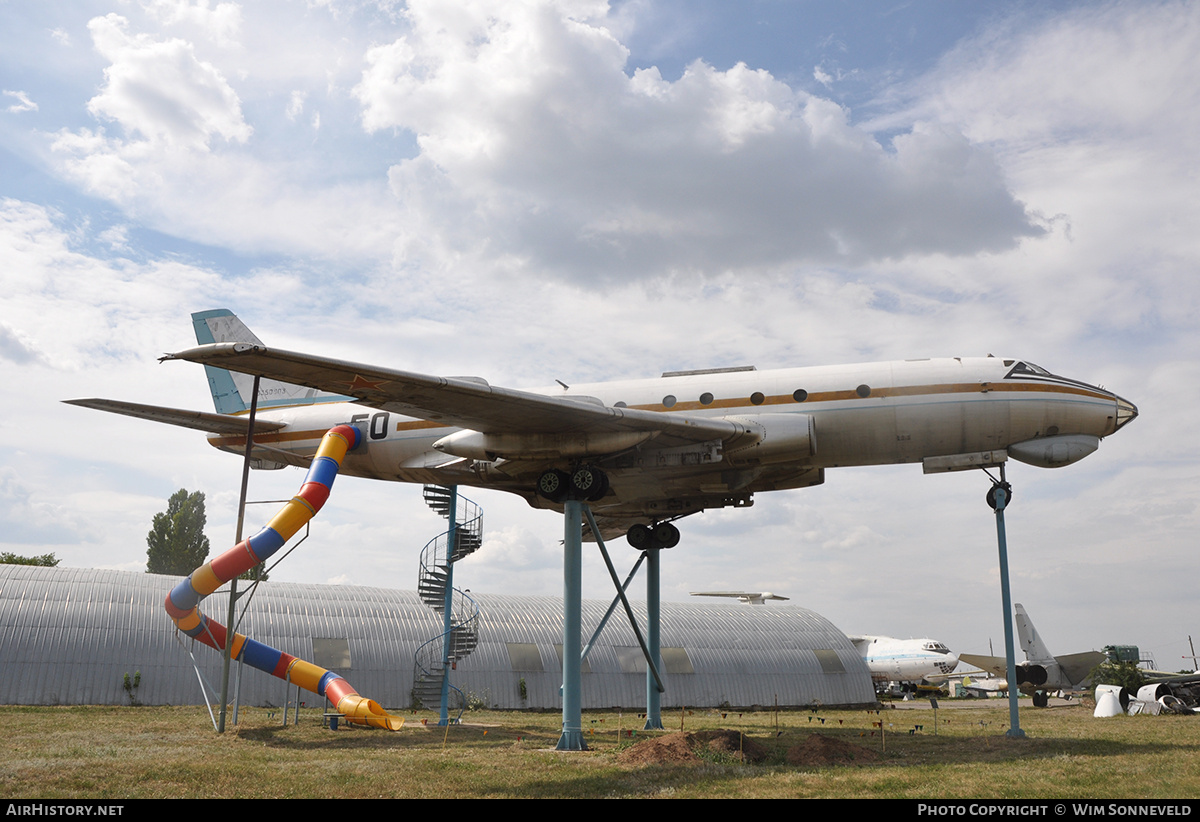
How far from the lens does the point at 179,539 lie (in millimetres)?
72938

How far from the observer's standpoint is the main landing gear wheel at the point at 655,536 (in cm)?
2519

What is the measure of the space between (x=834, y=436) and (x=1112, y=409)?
247 inches

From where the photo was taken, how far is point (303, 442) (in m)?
23.7

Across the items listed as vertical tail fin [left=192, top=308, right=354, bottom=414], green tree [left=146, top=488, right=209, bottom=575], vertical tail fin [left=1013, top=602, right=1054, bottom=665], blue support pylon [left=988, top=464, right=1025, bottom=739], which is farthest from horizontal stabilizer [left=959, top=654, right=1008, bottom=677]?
green tree [left=146, top=488, right=209, bottom=575]

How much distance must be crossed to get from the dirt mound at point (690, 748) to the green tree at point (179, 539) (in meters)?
65.9

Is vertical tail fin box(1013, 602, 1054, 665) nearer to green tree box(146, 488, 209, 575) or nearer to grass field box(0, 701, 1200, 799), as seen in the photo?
grass field box(0, 701, 1200, 799)

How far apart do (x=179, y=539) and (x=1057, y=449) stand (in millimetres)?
71879

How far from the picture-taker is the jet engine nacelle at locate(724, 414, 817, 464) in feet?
64.0

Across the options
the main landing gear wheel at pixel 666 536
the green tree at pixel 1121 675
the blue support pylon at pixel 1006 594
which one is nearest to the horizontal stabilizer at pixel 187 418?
the main landing gear wheel at pixel 666 536

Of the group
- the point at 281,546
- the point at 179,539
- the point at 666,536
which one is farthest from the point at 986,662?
the point at 179,539

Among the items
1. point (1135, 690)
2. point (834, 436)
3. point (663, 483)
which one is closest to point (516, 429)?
point (663, 483)

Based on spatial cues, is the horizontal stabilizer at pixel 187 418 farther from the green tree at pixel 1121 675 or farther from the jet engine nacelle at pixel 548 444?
the green tree at pixel 1121 675

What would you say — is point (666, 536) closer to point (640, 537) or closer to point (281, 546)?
point (640, 537)
